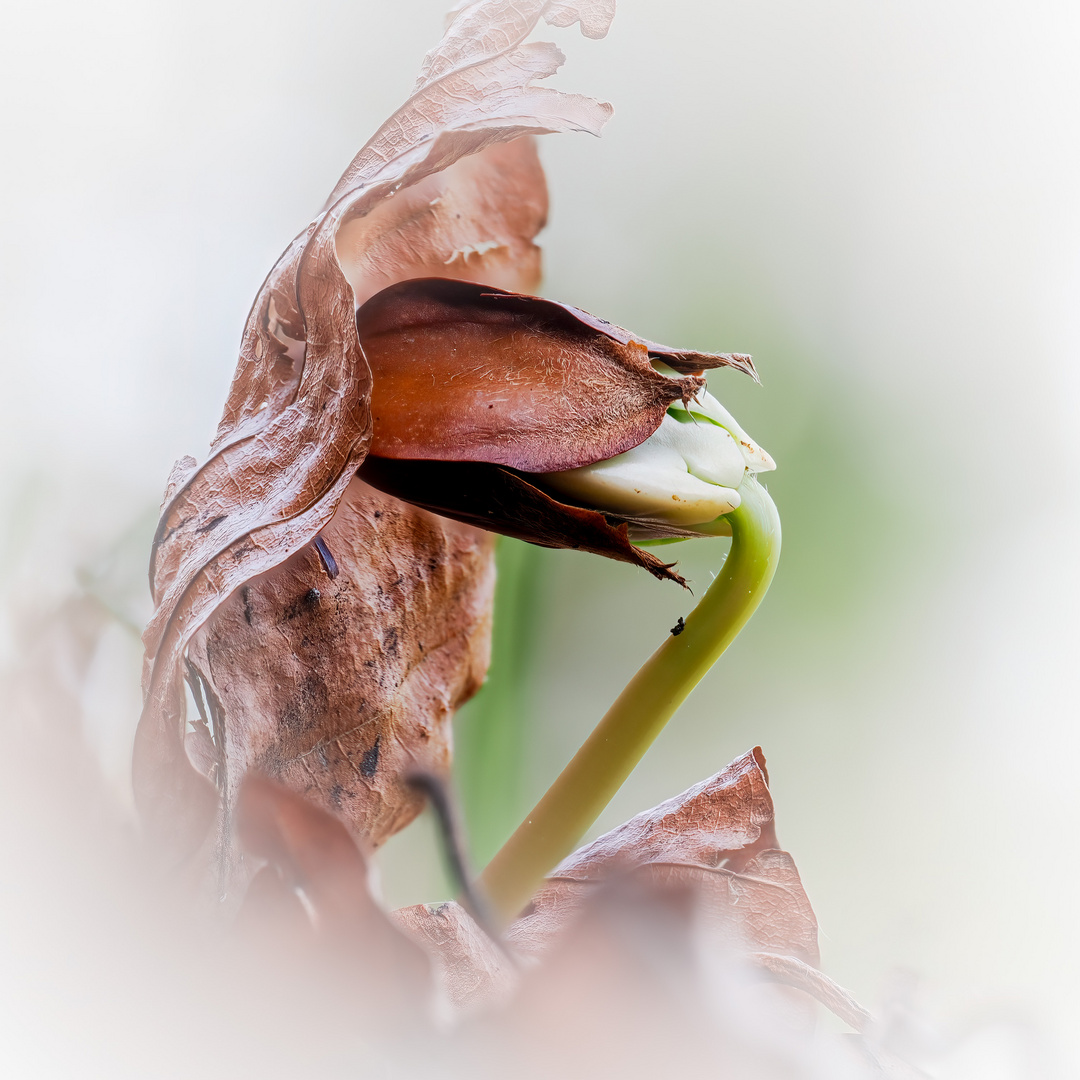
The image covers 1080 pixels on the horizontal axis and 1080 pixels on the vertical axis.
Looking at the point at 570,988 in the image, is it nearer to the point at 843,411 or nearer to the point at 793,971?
the point at 793,971

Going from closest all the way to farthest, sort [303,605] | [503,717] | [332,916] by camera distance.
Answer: [332,916] < [303,605] < [503,717]

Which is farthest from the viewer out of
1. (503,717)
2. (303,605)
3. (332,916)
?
(503,717)

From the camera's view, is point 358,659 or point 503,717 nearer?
point 358,659

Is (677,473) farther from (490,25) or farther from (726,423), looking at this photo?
(490,25)

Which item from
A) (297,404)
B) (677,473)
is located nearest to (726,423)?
(677,473)

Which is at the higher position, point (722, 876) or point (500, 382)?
point (500, 382)

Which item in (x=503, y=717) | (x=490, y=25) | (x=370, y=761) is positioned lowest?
(x=503, y=717)

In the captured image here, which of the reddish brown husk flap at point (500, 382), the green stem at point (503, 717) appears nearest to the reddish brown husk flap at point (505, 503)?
the reddish brown husk flap at point (500, 382)

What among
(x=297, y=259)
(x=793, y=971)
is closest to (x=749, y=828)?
(x=793, y=971)
